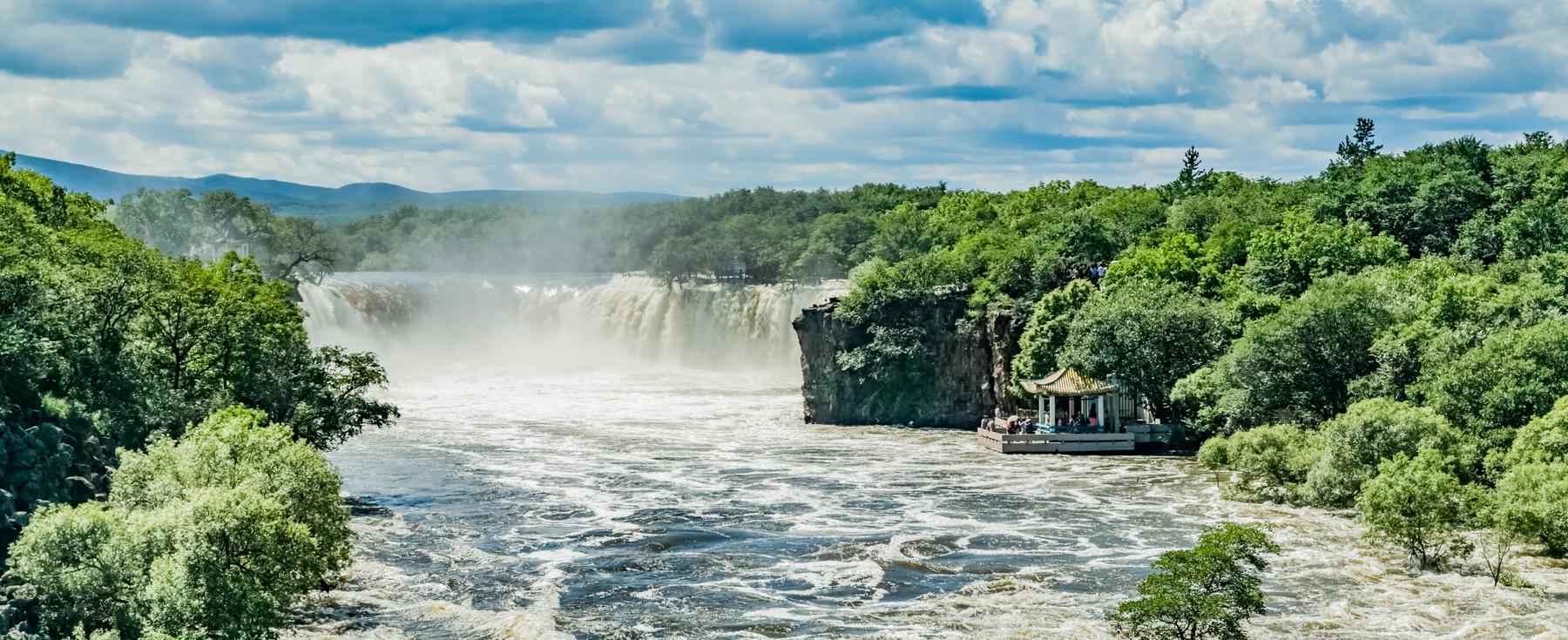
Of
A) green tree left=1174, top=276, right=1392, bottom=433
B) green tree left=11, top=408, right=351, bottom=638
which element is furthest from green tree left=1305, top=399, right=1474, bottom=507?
green tree left=11, top=408, right=351, bottom=638

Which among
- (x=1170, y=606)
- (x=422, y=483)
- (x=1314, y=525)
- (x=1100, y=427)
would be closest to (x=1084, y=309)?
(x=1100, y=427)

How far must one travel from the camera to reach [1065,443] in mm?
64812

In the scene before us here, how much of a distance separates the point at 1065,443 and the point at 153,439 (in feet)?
121

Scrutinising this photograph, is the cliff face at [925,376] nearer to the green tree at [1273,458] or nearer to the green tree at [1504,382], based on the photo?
the green tree at [1273,458]

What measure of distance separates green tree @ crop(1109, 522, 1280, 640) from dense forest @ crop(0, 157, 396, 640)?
1603 cm

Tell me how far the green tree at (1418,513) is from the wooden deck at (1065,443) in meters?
26.1

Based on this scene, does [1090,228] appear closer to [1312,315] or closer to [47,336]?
[1312,315]

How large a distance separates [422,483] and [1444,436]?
110ft

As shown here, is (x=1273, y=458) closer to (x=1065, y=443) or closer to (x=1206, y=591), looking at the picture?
(x=1065, y=443)

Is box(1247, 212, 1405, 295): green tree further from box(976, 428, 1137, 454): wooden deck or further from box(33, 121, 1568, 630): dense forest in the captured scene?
box(976, 428, 1137, 454): wooden deck

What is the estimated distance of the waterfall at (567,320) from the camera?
104 metres

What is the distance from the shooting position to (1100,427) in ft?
214

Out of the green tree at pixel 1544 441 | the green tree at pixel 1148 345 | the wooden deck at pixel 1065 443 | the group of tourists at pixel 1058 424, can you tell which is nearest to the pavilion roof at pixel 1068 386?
the green tree at pixel 1148 345

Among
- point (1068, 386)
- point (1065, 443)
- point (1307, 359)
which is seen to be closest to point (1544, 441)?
point (1307, 359)
